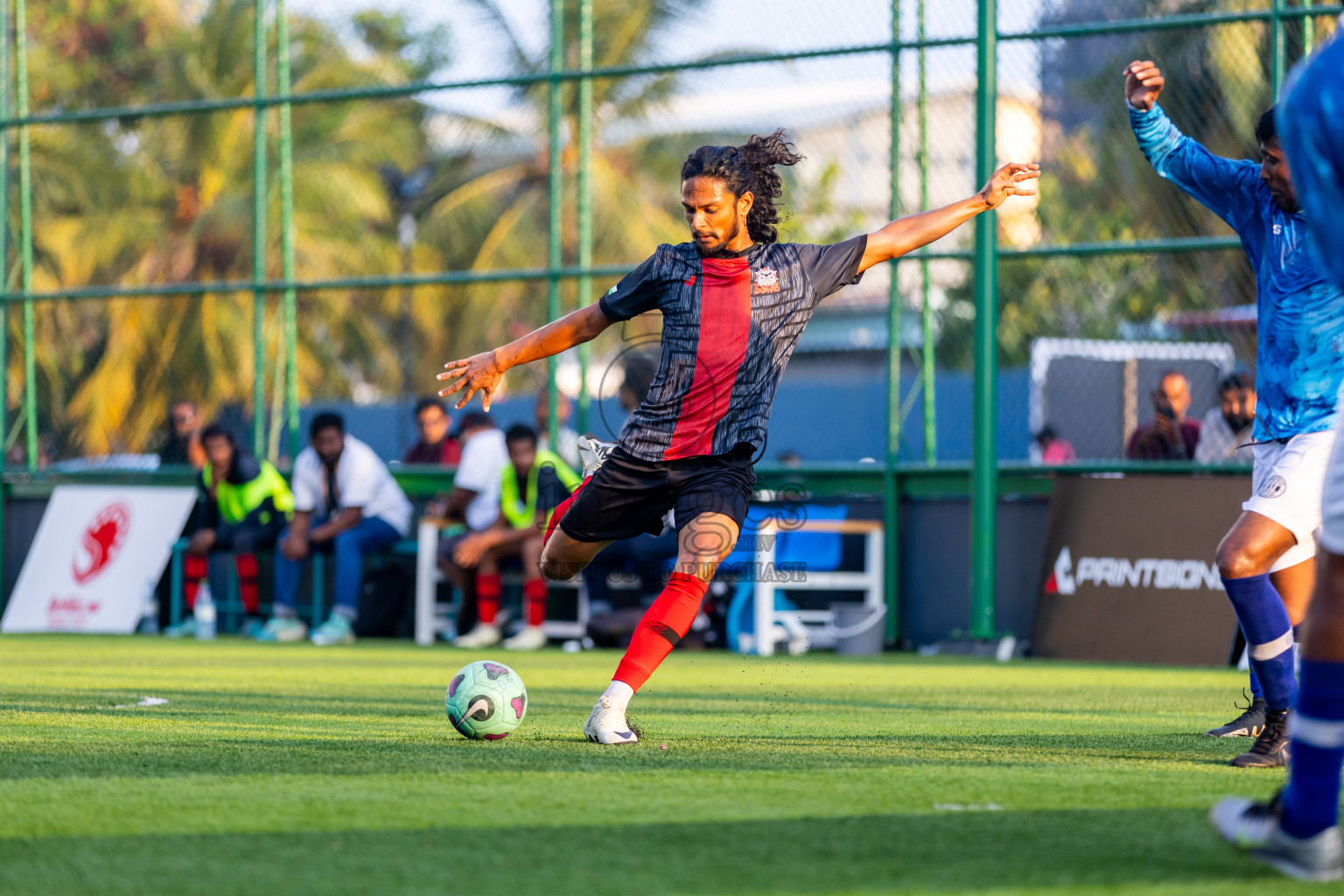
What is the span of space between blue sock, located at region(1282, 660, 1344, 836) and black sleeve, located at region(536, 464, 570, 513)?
465 cm

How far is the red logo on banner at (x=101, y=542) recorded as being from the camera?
45.4 ft

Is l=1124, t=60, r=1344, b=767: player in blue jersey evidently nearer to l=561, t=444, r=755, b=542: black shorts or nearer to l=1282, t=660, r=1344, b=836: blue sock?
l=561, t=444, r=755, b=542: black shorts

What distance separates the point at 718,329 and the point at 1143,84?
163cm

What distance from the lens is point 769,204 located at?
18.7 ft

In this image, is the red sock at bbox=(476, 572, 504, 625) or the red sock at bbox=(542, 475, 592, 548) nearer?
the red sock at bbox=(542, 475, 592, 548)

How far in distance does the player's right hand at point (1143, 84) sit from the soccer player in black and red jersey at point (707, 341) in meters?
0.44

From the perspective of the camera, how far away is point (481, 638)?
11.8 metres

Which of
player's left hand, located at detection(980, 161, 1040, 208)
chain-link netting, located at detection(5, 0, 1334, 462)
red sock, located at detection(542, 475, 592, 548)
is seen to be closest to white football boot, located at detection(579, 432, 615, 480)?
red sock, located at detection(542, 475, 592, 548)

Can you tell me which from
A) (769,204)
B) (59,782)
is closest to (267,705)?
(59,782)

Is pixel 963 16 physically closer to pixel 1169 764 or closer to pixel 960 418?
pixel 960 418

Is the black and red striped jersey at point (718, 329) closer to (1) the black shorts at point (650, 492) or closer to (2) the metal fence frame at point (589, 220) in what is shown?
(1) the black shorts at point (650, 492)

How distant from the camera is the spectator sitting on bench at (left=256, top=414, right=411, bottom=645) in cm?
1264

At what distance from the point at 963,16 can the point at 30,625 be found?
9148 mm

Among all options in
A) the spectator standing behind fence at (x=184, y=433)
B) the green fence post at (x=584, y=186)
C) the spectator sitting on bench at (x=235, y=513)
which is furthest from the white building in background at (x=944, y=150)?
the spectator standing behind fence at (x=184, y=433)
